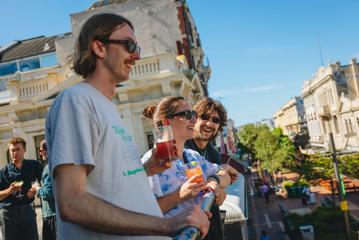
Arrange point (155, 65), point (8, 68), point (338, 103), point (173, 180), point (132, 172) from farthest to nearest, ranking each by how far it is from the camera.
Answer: point (338, 103)
point (8, 68)
point (155, 65)
point (173, 180)
point (132, 172)

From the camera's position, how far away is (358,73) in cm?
5075

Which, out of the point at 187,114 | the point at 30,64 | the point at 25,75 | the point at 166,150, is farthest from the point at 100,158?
the point at 30,64

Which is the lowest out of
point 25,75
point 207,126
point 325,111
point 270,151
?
point 270,151

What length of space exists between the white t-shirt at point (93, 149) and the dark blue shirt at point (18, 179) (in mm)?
4114

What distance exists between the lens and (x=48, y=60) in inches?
985

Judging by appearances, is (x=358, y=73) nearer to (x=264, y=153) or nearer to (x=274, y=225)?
(x=264, y=153)

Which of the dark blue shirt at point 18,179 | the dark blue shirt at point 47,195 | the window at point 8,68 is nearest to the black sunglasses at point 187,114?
the dark blue shirt at point 47,195

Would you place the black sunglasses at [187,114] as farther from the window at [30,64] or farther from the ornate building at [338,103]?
the ornate building at [338,103]

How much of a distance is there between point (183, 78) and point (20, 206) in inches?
463

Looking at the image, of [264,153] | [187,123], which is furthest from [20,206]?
[264,153]

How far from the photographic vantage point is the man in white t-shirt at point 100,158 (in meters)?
1.28

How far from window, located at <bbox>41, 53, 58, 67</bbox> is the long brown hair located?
24.9m

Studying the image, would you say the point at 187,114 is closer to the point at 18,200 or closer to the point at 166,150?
the point at 166,150

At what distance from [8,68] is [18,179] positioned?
23.5m
